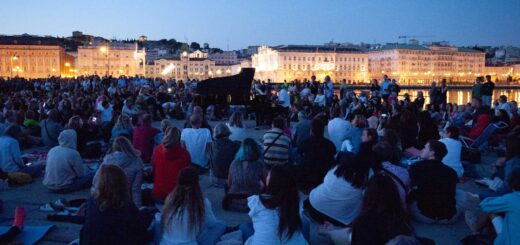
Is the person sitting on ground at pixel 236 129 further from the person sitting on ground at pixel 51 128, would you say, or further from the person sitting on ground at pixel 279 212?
the person sitting on ground at pixel 279 212

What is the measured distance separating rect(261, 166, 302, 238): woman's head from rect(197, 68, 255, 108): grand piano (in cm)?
1171

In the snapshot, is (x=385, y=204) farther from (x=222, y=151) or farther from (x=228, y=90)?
(x=228, y=90)

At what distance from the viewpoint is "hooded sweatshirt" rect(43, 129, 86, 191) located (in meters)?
6.68

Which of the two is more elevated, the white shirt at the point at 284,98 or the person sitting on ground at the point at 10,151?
the white shirt at the point at 284,98

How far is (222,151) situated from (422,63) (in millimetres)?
118004

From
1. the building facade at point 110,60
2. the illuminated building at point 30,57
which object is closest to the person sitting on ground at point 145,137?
the illuminated building at point 30,57

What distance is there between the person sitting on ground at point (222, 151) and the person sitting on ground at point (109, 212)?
298 centimetres

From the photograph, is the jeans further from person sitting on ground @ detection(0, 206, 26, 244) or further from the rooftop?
the rooftop

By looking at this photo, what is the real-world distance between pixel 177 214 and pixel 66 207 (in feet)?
8.46

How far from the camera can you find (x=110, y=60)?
337ft

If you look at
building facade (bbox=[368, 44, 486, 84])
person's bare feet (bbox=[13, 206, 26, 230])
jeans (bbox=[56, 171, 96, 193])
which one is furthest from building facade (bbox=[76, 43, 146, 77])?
person's bare feet (bbox=[13, 206, 26, 230])

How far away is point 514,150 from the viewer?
588 cm

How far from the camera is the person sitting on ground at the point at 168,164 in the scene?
19.9 ft

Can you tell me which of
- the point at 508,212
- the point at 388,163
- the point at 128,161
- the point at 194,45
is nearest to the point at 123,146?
the point at 128,161
